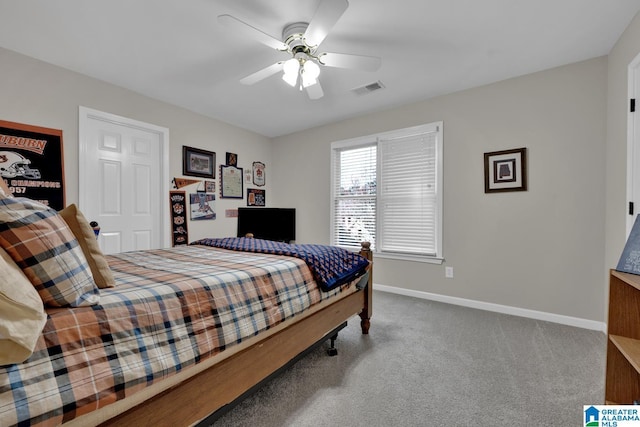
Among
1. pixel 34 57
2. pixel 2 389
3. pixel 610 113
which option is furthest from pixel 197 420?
pixel 610 113

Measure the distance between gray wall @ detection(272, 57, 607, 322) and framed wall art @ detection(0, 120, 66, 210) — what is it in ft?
11.9

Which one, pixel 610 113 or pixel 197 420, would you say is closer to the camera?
pixel 197 420

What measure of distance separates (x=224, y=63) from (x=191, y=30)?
1.56 feet

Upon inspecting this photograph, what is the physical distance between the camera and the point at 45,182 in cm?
250

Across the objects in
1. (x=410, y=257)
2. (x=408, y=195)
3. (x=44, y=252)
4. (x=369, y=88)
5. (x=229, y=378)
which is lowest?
(x=229, y=378)

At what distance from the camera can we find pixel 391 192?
3.70 m

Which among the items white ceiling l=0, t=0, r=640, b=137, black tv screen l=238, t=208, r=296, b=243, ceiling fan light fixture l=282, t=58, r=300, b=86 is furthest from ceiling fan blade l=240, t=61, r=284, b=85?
black tv screen l=238, t=208, r=296, b=243

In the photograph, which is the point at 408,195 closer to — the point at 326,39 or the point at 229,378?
the point at 326,39

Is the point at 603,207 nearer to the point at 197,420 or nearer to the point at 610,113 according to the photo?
the point at 610,113

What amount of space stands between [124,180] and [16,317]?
2.89m

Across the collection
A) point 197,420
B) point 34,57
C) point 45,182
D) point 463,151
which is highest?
point 34,57

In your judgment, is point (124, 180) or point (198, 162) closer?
point (124, 180)

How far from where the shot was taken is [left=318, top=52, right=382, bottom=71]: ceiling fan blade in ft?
6.73

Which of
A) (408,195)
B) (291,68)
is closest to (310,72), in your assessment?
(291,68)
